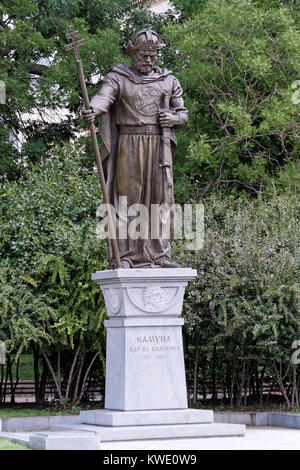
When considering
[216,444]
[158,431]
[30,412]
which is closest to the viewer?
[216,444]

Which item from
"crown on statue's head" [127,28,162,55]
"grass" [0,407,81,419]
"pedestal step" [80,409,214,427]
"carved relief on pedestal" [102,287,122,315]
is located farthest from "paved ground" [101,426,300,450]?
"crown on statue's head" [127,28,162,55]

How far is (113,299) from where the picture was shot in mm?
12109

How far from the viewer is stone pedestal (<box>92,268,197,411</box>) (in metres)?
11.7

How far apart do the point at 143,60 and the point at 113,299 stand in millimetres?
3153

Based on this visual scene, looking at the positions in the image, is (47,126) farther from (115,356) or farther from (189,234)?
(115,356)

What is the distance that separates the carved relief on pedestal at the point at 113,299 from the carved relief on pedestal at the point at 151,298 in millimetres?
164

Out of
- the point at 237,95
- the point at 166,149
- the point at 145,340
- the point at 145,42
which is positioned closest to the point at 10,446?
the point at 145,340

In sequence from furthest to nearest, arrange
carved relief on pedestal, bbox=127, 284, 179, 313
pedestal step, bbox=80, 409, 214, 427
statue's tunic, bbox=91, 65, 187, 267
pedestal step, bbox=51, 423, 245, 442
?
1. statue's tunic, bbox=91, 65, 187, 267
2. carved relief on pedestal, bbox=127, 284, 179, 313
3. pedestal step, bbox=80, 409, 214, 427
4. pedestal step, bbox=51, 423, 245, 442

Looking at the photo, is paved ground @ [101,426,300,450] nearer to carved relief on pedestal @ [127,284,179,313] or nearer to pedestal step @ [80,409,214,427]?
pedestal step @ [80,409,214,427]

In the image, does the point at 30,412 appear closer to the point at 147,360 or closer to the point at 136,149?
the point at 147,360

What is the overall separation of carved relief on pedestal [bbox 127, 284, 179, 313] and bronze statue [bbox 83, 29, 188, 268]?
483mm

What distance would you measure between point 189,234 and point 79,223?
1.99 metres

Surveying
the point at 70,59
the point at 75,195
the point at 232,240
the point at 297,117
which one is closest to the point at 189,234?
the point at 232,240

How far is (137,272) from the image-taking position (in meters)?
11.9
